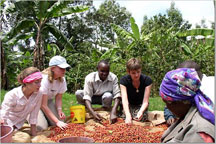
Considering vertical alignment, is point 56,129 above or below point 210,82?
below

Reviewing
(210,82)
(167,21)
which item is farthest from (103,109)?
(167,21)

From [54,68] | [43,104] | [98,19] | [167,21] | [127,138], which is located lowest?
[127,138]

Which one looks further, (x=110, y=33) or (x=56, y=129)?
(x=110, y=33)

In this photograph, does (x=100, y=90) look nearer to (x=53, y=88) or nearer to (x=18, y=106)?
(x=53, y=88)

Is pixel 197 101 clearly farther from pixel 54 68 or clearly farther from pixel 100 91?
pixel 100 91

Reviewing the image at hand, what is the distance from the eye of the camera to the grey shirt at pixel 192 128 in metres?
1.31

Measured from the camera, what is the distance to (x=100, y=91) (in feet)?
12.7

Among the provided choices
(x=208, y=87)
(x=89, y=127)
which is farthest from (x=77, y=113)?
(x=208, y=87)

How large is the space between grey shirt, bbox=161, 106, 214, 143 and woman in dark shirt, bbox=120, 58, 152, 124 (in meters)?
1.86

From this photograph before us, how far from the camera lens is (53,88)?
3.40 meters

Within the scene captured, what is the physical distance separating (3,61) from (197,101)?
28.4ft

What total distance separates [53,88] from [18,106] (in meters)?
0.66

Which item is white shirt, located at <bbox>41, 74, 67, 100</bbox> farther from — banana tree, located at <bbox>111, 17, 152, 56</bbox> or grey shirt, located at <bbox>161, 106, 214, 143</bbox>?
banana tree, located at <bbox>111, 17, 152, 56</bbox>

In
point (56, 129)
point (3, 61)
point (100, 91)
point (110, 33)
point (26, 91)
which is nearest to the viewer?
point (26, 91)
